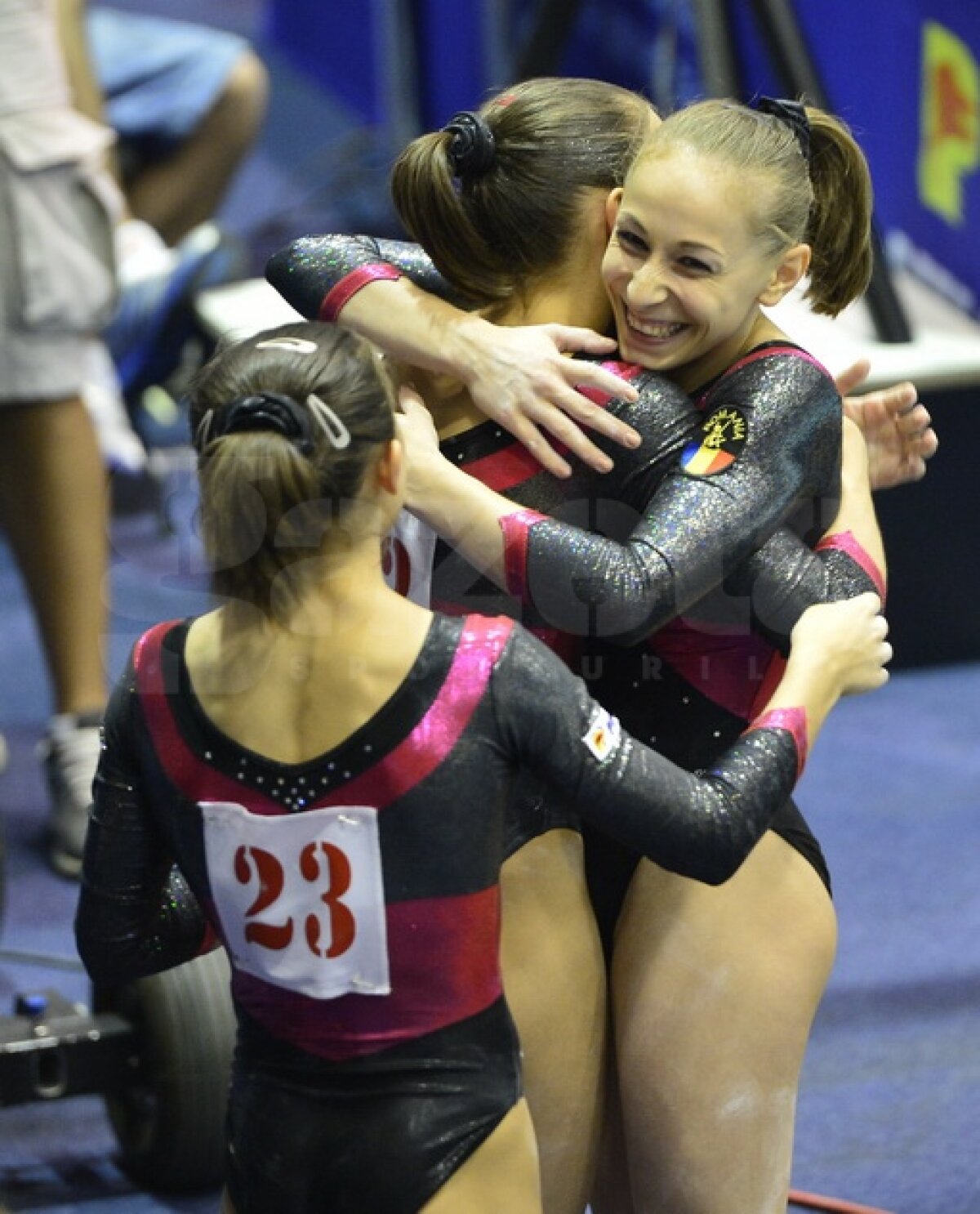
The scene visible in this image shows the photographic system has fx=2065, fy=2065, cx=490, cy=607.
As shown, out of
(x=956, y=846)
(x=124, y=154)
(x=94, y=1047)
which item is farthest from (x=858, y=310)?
(x=94, y=1047)

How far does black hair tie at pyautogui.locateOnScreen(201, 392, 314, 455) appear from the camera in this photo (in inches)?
59.1

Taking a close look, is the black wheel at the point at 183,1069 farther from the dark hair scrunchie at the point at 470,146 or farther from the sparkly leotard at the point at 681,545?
the dark hair scrunchie at the point at 470,146

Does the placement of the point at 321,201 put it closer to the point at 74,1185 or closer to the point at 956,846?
the point at 956,846

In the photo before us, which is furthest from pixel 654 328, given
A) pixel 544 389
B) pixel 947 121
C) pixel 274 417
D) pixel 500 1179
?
pixel 947 121

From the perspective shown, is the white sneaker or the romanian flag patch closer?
the romanian flag patch

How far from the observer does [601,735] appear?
1562 millimetres

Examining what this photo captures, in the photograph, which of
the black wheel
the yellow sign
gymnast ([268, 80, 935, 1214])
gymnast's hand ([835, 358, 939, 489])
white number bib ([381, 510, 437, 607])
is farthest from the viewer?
the yellow sign

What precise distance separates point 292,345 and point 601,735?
0.38 metres

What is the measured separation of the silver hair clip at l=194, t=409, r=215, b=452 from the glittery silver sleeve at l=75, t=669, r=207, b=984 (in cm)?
20

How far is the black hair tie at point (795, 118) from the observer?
1.84 m

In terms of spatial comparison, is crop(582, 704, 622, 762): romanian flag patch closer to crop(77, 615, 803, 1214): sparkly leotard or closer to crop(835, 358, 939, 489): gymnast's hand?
crop(77, 615, 803, 1214): sparkly leotard

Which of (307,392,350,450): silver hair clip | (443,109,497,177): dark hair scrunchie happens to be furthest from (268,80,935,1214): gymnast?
(307,392,350,450): silver hair clip

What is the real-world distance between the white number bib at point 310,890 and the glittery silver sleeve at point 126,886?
9 centimetres

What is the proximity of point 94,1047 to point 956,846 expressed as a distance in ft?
5.62
